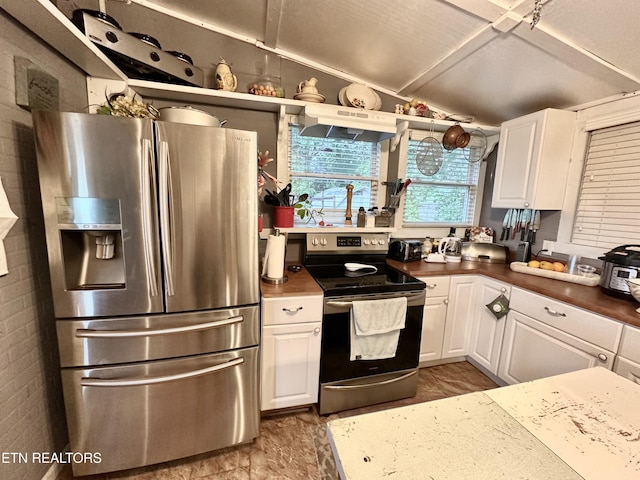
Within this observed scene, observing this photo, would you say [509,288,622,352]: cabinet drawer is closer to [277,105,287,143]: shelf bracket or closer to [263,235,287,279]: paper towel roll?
[263,235,287,279]: paper towel roll

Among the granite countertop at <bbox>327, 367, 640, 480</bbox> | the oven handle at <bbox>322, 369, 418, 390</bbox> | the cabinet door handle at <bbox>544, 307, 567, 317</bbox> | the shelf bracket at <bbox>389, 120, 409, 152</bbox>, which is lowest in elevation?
the oven handle at <bbox>322, 369, 418, 390</bbox>

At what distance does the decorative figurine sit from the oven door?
1581 mm

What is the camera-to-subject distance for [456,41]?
1761mm

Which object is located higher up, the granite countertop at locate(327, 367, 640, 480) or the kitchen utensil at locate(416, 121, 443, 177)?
the kitchen utensil at locate(416, 121, 443, 177)

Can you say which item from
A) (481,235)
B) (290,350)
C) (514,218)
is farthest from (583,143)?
(290,350)

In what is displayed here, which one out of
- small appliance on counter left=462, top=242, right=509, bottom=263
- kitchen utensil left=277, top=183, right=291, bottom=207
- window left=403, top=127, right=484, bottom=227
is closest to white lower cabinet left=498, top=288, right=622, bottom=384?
small appliance on counter left=462, top=242, right=509, bottom=263

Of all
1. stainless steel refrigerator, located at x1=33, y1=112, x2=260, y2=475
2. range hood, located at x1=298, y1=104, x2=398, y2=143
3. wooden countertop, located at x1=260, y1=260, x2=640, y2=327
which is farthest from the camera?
range hood, located at x1=298, y1=104, x2=398, y2=143

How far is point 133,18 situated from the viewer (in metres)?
1.87

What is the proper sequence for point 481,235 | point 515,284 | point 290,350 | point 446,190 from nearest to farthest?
1. point 290,350
2. point 515,284
3. point 481,235
4. point 446,190

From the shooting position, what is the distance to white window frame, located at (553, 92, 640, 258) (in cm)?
187

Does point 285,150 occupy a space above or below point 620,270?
above

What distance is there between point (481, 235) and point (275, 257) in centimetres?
210

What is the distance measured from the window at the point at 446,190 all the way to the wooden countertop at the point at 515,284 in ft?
1.86

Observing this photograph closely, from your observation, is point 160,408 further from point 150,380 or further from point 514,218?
point 514,218
